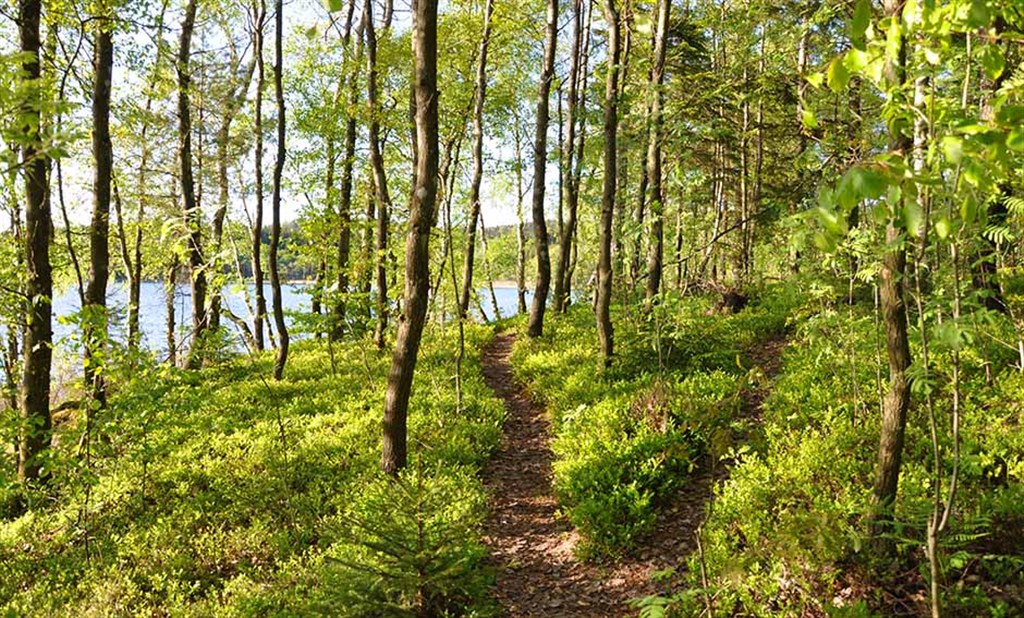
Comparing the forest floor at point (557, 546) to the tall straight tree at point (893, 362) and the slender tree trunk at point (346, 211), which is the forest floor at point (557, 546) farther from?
the slender tree trunk at point (346, 211)

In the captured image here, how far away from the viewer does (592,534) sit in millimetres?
6730

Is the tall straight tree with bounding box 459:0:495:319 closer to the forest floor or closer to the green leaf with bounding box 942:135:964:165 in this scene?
the forest floor

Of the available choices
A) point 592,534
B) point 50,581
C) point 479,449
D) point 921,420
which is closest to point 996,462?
point 921,420

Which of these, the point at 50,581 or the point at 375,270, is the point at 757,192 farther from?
the point at 50,581

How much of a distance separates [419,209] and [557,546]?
4.50m

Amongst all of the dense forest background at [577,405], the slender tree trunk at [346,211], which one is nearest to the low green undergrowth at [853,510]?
the dense forest background at [577,405]

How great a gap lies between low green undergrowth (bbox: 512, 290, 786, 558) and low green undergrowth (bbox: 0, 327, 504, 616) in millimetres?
1335

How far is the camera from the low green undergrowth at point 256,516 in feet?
17.7

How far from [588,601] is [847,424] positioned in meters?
4.08

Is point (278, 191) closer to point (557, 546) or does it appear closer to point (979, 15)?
point (557, 546)

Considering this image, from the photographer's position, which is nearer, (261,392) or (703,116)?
(261,392)

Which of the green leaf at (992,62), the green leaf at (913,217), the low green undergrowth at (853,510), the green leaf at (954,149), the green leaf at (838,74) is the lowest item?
the low green undergrowth at (853,510)

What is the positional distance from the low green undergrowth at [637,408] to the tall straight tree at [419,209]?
233 cm

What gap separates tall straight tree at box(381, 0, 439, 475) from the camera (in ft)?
23.2
